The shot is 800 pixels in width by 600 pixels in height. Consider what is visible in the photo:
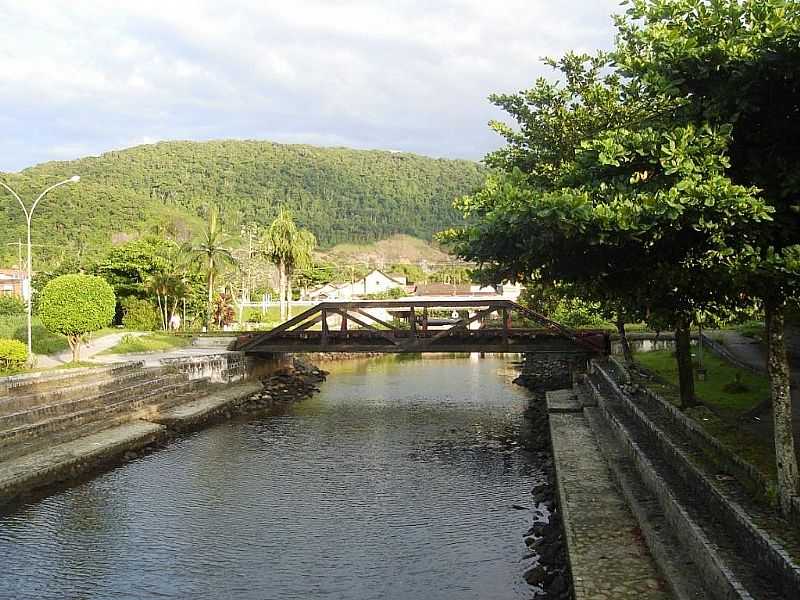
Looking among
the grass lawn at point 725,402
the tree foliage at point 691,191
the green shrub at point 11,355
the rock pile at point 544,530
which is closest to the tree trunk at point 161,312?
the green shrub at point 11,355

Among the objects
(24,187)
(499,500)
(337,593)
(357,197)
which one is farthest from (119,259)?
(357,197)

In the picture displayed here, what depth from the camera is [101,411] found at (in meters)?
23.7

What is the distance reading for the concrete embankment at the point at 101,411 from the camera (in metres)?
18.9

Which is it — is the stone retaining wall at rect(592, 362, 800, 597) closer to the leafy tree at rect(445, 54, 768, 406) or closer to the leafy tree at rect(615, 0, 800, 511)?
the leafy tree at rect(615, 0, 800, 511)

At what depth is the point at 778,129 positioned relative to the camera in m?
9.73

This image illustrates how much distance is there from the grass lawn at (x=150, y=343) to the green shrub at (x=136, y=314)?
288 inches

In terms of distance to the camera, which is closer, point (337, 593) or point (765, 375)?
point (337, 593)

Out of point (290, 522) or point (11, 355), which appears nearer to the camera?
point (290, 522)

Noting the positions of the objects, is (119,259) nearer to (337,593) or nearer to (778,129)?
(337,593)

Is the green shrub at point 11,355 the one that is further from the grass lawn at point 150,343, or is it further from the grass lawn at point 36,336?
the grass lawn at point 150,343

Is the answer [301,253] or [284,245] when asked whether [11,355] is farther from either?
Result: [301,253]

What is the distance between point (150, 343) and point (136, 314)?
1397cm

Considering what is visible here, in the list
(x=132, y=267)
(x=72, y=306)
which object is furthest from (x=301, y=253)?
(x=72, y=306)

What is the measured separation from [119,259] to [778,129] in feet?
160
